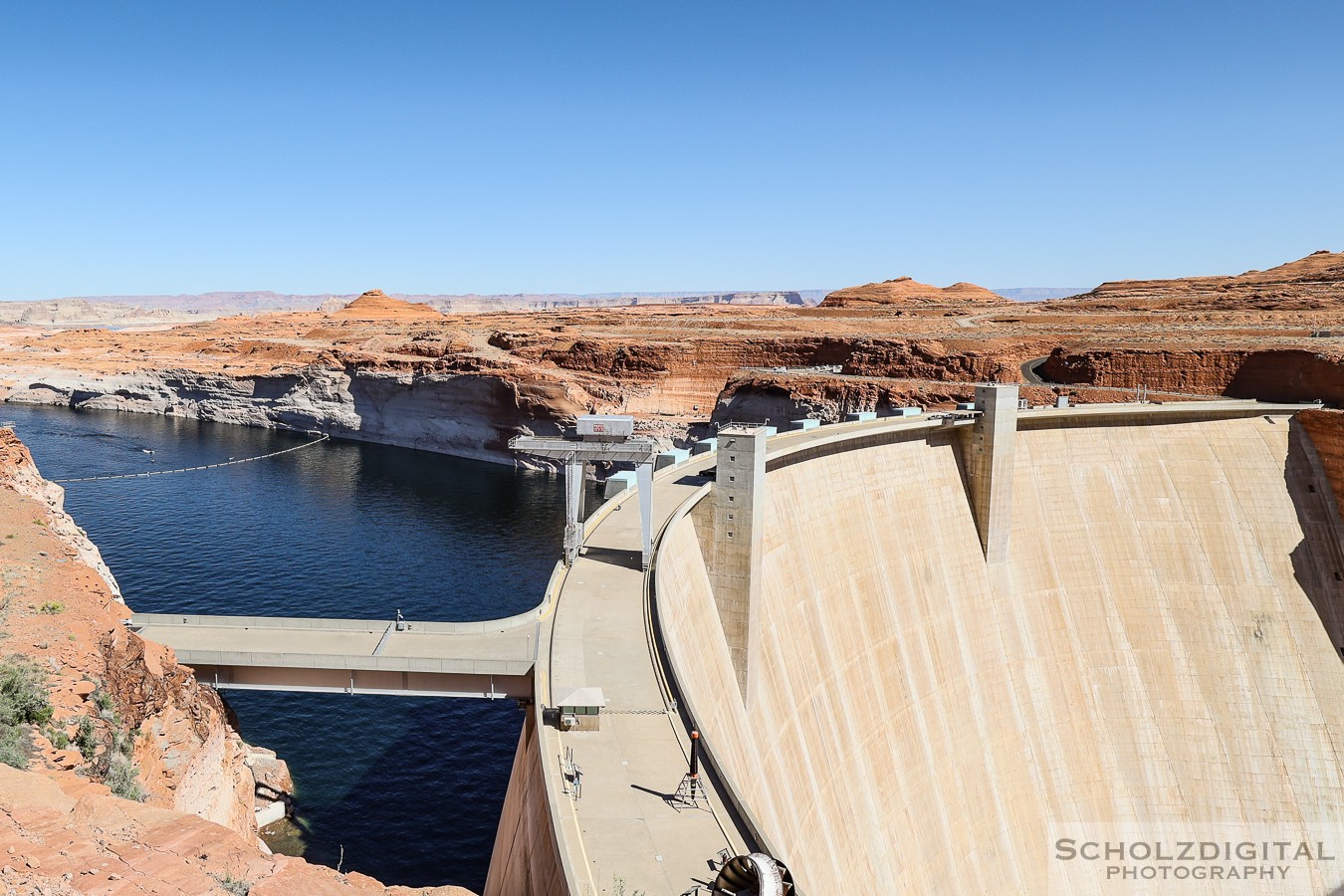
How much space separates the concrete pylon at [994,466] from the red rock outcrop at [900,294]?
97760 mm

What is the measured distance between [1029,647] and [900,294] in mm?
115184

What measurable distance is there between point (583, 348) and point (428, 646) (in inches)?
2685

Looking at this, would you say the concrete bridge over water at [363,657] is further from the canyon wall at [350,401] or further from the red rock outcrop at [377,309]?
the red rock outcrop at [377,309]

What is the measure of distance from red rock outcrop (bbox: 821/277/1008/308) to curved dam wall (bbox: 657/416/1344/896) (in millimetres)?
94246

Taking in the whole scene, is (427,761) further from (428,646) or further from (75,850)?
(75,850)

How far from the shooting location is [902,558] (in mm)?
30688

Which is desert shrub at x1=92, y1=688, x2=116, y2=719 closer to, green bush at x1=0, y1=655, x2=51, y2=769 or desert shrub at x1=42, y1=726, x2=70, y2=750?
green bush at x1=0, y1=655, x2=51, y2=769

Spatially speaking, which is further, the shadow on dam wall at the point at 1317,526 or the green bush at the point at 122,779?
the shadow on dam wall at the point at 1317,526

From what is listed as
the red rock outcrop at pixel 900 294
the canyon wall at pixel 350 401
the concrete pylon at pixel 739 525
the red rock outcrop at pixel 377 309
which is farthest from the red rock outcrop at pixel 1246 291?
the red rock outcrop at pixel 377 309

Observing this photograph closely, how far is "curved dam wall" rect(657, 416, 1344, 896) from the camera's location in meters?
24.4

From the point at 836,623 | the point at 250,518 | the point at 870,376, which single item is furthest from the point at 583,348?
the point at 836,623

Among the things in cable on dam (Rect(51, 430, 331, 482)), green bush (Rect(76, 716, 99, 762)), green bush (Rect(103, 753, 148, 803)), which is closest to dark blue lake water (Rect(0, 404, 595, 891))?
cable on dam (Rect(51, 430, 331, 482))

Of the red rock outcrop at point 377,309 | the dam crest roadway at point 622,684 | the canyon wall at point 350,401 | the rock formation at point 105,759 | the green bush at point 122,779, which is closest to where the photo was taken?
the rock formation at point 105,759

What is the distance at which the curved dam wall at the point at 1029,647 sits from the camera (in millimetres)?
24422
